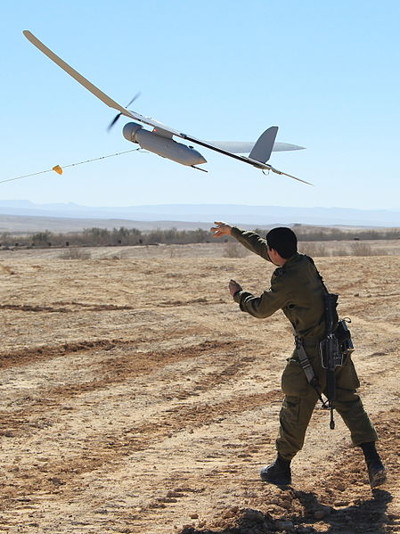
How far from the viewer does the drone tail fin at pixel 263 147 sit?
998cm

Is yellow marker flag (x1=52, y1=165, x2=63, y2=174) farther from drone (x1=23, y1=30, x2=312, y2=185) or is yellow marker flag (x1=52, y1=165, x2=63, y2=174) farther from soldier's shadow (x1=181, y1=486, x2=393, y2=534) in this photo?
soldier's shadow (x1=181, y1=486, x2=393, y2=534)

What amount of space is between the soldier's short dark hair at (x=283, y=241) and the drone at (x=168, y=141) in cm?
305

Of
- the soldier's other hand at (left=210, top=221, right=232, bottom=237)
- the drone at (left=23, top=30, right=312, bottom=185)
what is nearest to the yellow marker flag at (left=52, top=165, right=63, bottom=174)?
the drone at (left=23, top=30, right=312, bottom=185)

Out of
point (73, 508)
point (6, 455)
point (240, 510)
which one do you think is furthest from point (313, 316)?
point (6, 455)

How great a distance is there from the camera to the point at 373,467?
6.10 m

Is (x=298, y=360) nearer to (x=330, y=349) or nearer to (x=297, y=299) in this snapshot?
(x=330, y=349)

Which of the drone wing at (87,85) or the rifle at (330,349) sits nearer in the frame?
the rifle at (330,349)

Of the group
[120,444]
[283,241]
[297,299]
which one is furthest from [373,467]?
[120,444]

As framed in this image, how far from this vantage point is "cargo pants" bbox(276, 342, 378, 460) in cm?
606

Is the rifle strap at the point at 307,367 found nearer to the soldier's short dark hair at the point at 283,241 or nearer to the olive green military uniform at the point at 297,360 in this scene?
the olive green military uniform at the point at 297,360

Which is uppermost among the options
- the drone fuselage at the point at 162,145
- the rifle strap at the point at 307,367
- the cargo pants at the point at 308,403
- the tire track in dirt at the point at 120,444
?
the drone fuselage at the point at 162,145

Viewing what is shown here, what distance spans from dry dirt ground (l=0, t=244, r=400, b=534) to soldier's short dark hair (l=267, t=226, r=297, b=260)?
1.68m

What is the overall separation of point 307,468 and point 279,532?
5.48 feet

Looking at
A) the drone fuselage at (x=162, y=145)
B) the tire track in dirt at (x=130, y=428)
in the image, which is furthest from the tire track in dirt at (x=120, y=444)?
the drone fuselage at (x=162, y=145)
